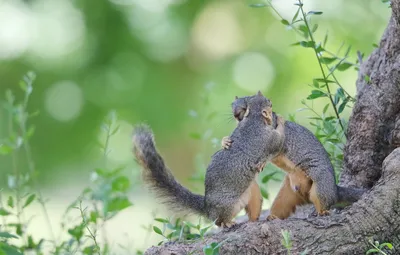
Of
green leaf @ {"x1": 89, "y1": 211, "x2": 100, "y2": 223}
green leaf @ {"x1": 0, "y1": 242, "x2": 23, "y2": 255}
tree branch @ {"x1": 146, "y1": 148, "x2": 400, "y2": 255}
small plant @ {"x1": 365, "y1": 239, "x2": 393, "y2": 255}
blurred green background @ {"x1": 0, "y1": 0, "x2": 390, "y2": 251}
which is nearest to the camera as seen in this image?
Result: green leaf @ {"x1": 0, "y1": 242, "x2": 23, "y2": 255}

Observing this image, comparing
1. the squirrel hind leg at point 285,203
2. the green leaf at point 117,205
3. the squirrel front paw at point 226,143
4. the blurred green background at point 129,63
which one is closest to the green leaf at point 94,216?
the green leaf at point 117,205

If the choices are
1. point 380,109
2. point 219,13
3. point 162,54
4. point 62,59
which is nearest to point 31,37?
point 62,59

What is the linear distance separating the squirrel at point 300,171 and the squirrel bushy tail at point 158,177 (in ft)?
0.69

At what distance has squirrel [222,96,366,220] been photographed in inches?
100

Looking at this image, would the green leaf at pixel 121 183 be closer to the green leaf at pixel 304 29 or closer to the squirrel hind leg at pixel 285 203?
the squirrel hind leg at pixel 285 203

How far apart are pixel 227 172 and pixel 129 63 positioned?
547 centimetres

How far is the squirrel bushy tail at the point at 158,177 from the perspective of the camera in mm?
2533

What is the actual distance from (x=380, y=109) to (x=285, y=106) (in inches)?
186

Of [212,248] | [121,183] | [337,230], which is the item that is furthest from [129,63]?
[212,248]

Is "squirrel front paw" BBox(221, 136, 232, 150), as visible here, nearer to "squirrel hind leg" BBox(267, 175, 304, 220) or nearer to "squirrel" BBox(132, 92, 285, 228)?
"squirrel" BBox(132, 92, 285, 228)

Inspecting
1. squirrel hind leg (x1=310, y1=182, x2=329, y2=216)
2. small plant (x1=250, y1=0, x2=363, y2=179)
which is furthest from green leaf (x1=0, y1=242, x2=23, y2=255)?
small plant (x1=250, y1=0, x2=363, y2=179)

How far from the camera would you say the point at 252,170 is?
2510mm

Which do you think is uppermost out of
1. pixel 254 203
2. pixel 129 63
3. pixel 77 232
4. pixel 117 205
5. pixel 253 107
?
pixel 253 107

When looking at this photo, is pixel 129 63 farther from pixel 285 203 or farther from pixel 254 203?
pixel 254 203
